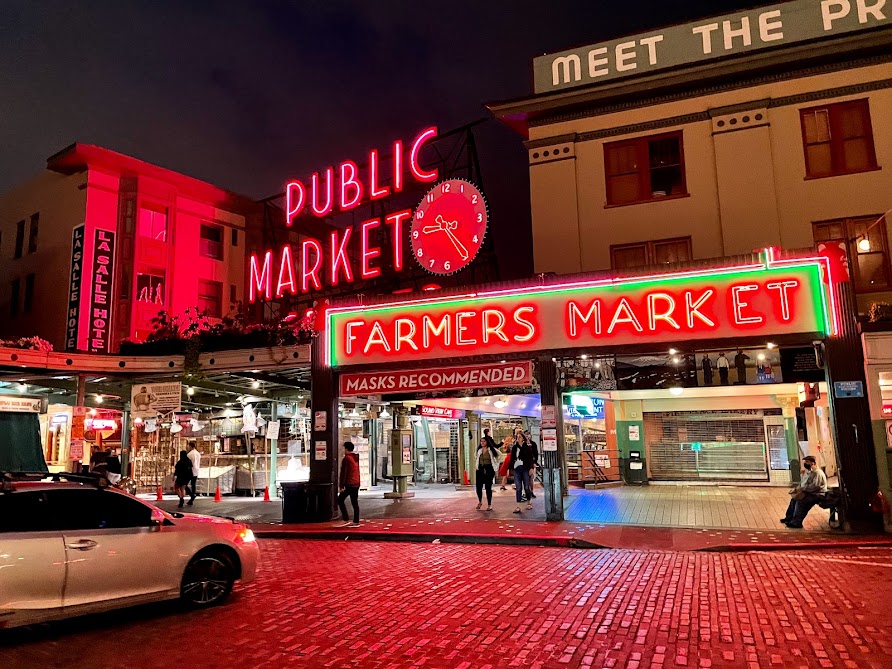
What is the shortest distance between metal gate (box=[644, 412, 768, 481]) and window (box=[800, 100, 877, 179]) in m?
9.85

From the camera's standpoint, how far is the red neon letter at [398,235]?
22766 mm

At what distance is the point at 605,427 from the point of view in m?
25.7

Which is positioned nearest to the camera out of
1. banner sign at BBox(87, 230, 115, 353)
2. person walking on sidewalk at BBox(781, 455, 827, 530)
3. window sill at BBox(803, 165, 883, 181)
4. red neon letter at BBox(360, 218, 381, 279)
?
person walking on sidewalk at BBox(781, 455, 827, 530)

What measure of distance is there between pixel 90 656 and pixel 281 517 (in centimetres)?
1115

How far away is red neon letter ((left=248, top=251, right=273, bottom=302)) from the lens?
82.4 ft

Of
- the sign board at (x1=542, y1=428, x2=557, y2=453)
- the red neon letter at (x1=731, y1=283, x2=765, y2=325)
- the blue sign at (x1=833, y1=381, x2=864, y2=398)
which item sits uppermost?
the red neon letter at (x1=731, y1=283, x2=765, y2=325)

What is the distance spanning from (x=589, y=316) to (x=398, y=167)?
1093 centimetres

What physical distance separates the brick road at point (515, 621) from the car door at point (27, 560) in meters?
0.36

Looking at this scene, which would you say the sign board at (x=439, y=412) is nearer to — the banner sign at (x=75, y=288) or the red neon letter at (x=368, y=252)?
the red neon letter at (x=368, y=252)

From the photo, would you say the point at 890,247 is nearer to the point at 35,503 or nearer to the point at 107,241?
the point at 35,503

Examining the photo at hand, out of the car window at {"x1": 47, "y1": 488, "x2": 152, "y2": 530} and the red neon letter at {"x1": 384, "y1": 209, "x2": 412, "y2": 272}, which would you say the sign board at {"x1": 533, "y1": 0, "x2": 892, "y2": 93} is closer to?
the red neon letter at {"x1": 384, "y1": 209, "x2": 412, "y2": 272}

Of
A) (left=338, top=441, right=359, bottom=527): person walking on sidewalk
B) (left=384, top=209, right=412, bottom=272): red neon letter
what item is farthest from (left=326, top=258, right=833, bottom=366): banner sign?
(left=384, top=209, right=412, bottom=272): red neon letter

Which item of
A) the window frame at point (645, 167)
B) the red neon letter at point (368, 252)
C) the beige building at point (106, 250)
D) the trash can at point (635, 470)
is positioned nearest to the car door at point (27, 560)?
the window frame at point (645, 167)

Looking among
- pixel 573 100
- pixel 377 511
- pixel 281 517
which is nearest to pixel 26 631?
pixel 281 517
